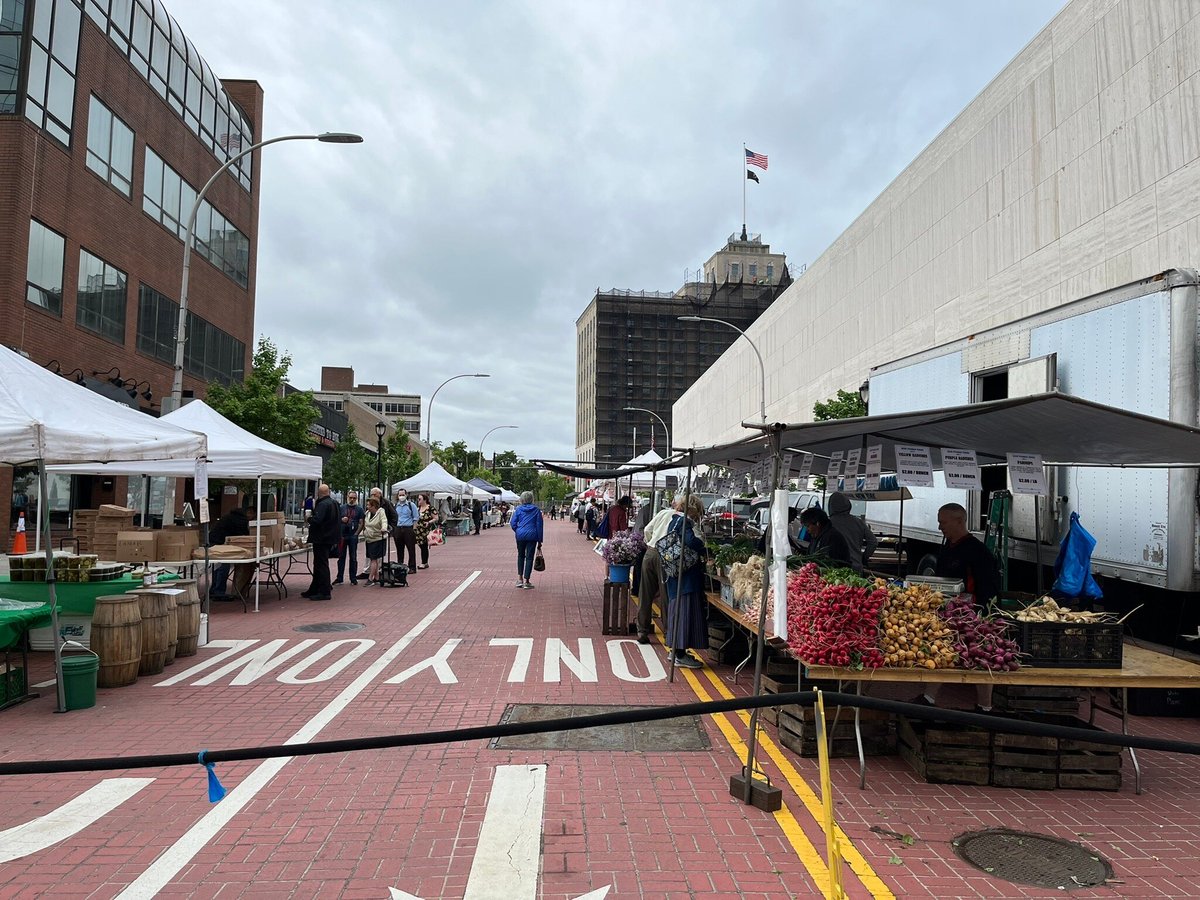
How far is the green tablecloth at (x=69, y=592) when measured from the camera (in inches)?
345

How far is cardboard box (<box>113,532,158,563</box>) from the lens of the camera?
13016 millimetres

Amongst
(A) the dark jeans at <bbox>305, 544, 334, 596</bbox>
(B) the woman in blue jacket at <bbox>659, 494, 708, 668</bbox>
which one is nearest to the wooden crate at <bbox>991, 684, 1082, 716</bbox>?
(B) the woman in blue jacket at <bbox>659, 494, 708, 668</bbox>

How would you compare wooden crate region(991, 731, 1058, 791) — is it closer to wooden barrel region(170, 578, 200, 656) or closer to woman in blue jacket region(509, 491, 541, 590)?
wooden barrel region(170, 578, 200, 656)

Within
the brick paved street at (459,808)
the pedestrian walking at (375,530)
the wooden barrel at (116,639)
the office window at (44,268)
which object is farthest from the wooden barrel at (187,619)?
the office window at (44,268)

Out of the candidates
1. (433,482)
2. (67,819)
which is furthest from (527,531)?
(433,482)

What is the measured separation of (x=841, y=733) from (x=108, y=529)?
13.0 m

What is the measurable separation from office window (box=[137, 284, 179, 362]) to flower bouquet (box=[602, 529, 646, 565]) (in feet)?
67.6

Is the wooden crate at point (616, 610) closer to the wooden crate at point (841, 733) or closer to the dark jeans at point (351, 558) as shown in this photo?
the wooden crate at point (841, 733)

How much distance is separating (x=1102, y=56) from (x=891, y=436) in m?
16.4

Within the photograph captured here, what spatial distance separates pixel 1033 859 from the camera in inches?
178

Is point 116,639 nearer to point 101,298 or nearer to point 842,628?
point 842,628

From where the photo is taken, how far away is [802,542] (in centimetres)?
1248

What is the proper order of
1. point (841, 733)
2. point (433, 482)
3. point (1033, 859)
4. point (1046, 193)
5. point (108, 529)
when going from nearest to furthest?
point (1033, 859) → point (841, 733) → point (108, 529) → point (1046, 193) → point (433, 482)

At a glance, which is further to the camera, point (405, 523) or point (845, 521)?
point (405, 523)
